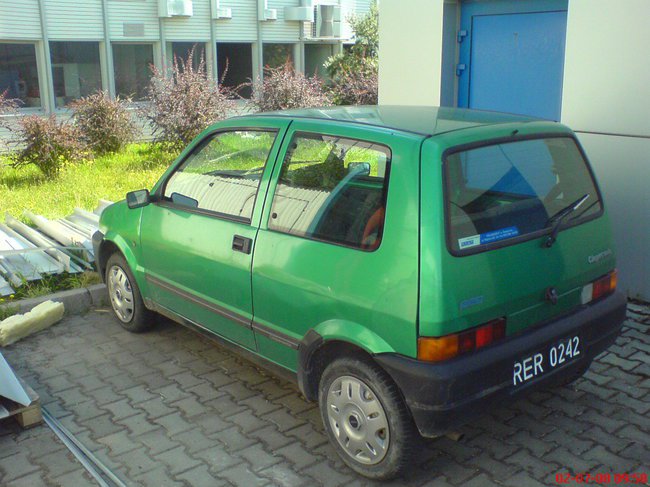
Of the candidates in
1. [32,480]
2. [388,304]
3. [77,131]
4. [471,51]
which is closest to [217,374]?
[32,480]

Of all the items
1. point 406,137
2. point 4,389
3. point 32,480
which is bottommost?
point 32,480

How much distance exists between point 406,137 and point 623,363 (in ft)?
8.71

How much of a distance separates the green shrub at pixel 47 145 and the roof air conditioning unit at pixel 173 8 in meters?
6.96

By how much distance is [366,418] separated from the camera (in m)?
3.53

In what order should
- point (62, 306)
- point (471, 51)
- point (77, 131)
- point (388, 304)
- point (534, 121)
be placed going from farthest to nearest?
point (77, 131), point (471, 51), point (62, 306), point (534, 121), point (388, 304)

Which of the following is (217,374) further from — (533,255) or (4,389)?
(533,255)

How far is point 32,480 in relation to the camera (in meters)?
3.72

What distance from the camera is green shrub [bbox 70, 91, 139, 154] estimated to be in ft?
43.9

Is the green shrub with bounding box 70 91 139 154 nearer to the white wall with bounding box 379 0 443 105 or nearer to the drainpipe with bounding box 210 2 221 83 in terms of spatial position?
the drainpipe with bounding box 210 2 221 83

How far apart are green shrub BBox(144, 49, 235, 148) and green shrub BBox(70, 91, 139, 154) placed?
637 mm

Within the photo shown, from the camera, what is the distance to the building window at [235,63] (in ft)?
65.1

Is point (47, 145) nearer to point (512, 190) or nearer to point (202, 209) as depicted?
point (202, 209)

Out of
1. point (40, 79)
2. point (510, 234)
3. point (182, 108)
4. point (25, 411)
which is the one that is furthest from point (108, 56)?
point (510, 234)
